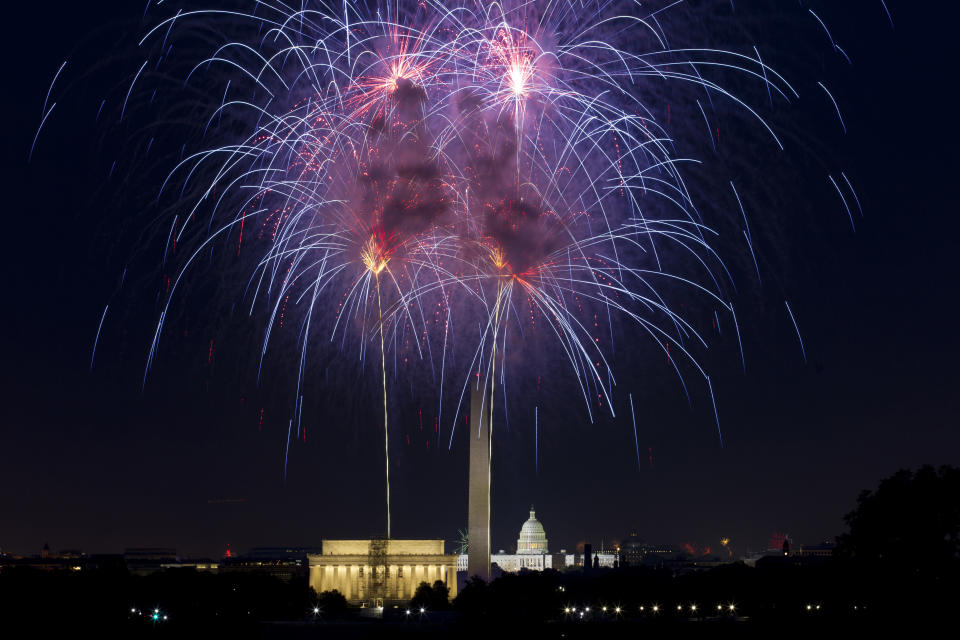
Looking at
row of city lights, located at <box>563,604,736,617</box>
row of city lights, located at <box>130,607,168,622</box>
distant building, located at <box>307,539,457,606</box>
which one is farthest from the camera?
distant building, located at <box>307,539,457,606</box>

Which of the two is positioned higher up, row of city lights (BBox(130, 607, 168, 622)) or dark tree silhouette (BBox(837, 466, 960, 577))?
dark tree silhouette (BBox(837, 466, 960, 577))

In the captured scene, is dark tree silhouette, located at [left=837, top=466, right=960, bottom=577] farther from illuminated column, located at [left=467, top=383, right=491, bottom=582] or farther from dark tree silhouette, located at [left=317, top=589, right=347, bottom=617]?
dark tree silhouette, located at [left=317, top=589, right=347, bottom=617]

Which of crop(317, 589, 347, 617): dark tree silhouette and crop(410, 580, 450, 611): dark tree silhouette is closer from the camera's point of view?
crop(410, 580, 450, 611): dark tree silhouette

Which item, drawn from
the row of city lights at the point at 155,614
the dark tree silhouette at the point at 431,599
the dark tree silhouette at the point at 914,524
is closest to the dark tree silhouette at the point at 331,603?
the dark tree silhouette at the point at 431,599

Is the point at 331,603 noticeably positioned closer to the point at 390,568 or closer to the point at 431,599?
the point at 431,599

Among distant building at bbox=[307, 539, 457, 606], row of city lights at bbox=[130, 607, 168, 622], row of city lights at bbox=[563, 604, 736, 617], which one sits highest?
distant building at bbox=[307, 539, 457, 606]

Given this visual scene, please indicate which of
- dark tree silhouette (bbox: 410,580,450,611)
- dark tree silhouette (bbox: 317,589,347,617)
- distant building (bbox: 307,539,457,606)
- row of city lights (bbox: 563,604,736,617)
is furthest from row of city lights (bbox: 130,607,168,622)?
distant building (bbox: 307,539,457,606)

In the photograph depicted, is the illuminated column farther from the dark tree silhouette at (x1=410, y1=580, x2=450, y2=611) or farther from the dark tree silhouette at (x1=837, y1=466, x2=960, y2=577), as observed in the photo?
the dark tree silhouette at (x1=837, y1=466, x2=960, y2=577)

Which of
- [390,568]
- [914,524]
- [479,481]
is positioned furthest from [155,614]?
[914,524]

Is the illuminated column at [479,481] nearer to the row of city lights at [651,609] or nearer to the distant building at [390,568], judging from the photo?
the row of city lights at [651,609]

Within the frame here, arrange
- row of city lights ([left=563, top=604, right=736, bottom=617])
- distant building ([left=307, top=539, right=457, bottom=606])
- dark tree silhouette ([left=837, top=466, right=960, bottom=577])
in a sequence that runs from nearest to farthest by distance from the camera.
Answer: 1. dark tree silhouette ([left=837, top=466, right=960, bottom=577])
2. row of city lights ([left=563, top=604, right=736, bottom=617])
3. distant building ([left=307, top=539, right=457, bottom=606])
